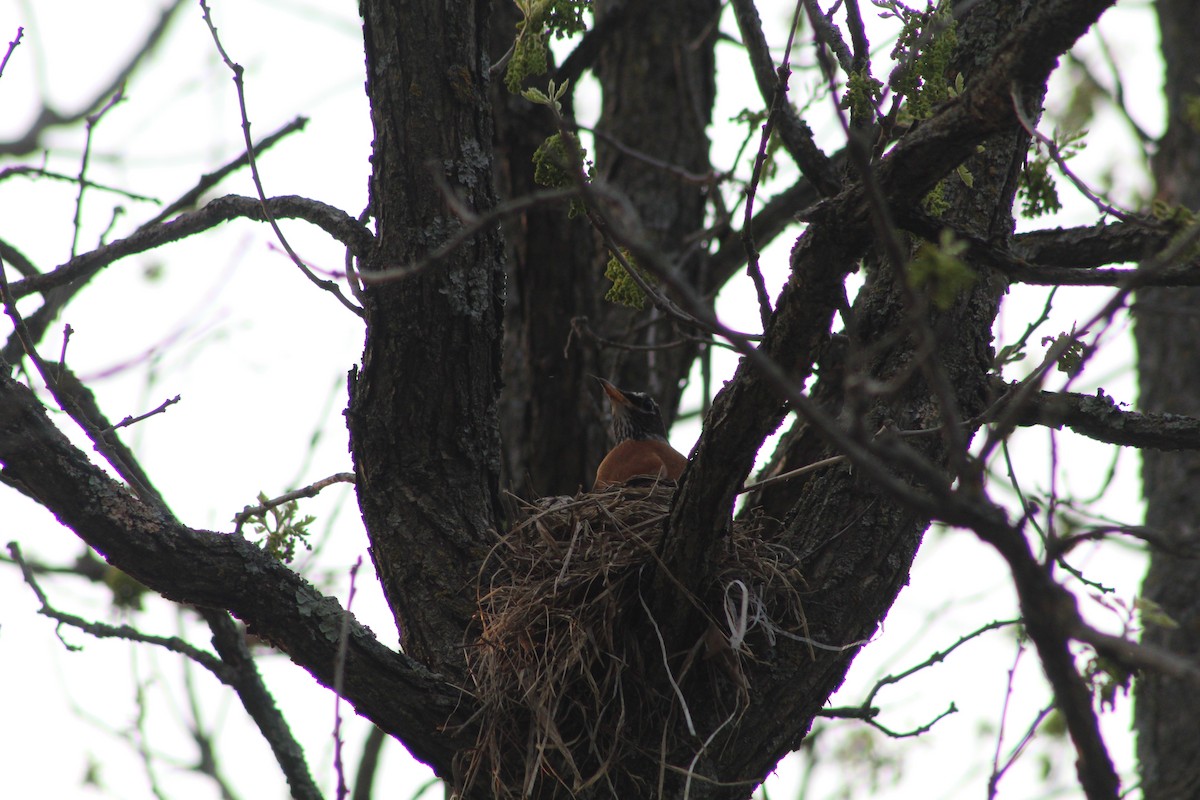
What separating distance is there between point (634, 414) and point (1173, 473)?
3413 mm

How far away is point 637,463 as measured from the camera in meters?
4.90

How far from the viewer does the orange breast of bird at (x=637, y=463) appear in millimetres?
4852

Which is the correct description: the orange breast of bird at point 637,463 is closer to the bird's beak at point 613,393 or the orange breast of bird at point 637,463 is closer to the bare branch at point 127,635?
the bird's beak at point 613,393

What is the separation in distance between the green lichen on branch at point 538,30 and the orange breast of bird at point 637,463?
6.75 feet

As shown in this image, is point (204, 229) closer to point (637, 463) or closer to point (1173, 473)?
point (637, 463)

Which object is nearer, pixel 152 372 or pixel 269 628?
pixel 269 628

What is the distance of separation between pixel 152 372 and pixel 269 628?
414cm

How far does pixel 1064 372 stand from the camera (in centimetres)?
296

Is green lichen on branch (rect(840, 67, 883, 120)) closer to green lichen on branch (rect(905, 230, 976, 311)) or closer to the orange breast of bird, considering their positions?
green lichen on branch (rect(905, 230, 976, 311))

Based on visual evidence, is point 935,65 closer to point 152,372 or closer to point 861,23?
point 861,23

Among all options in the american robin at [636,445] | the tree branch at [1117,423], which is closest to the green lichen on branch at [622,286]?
the tree branch at [1117,423]

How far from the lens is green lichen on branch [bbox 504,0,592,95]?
2.92 meters

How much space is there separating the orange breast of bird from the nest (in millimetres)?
1346

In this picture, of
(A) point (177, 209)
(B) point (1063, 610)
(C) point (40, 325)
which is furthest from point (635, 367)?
(B) point (1063, 610)
